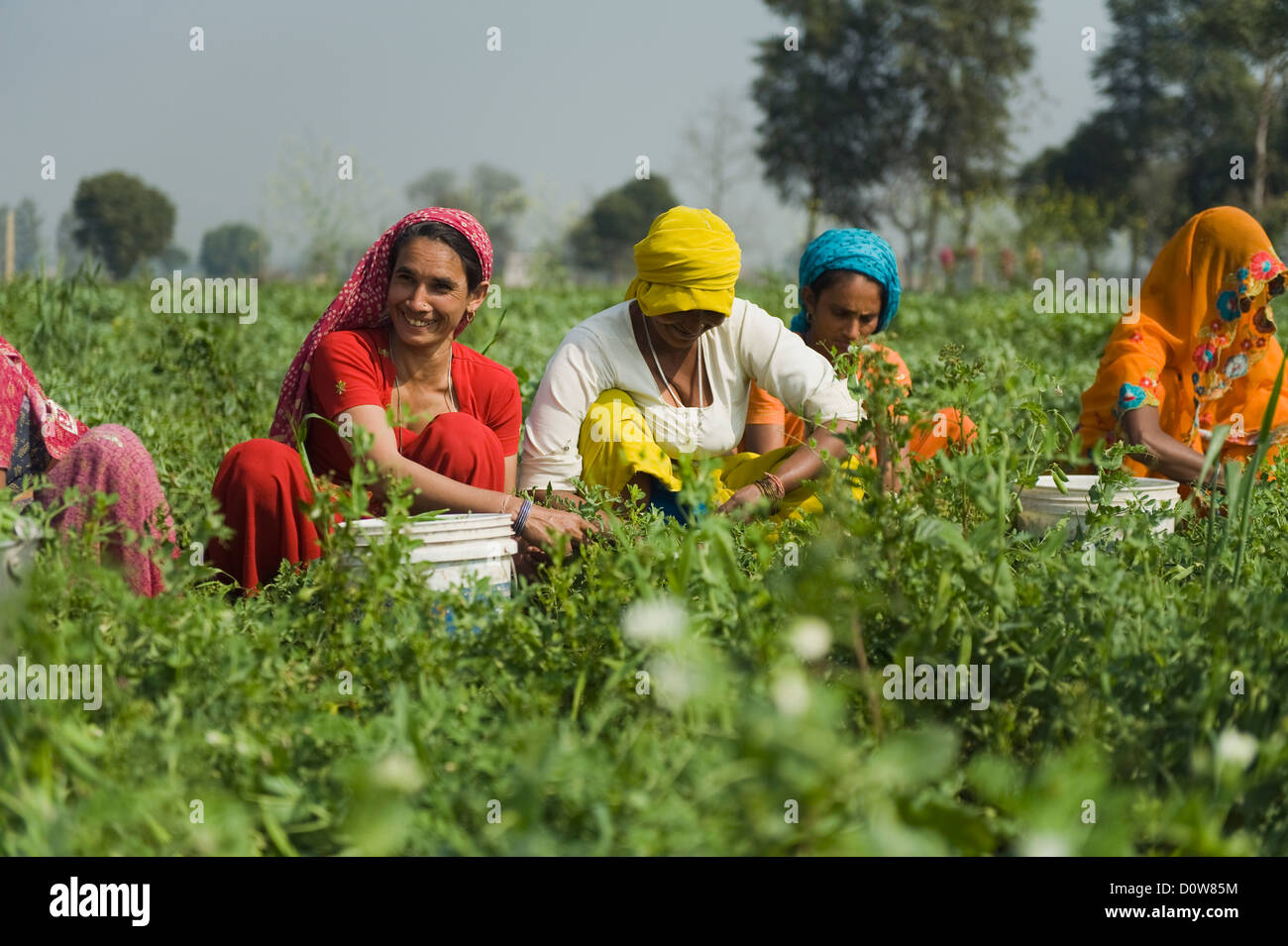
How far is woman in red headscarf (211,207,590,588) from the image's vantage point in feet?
9.25

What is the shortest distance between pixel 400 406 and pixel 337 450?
215mm

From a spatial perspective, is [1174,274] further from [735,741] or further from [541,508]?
[735,741]

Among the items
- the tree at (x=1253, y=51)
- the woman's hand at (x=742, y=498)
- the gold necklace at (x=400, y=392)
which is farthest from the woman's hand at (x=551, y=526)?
the tree at (x=1253, y=51)

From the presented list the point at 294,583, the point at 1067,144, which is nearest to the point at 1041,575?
the point at 294,583

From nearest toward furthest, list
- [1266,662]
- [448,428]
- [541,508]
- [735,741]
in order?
[735,741] < [1266,662] < [541,508] < [448,428]

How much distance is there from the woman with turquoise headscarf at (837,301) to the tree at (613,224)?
70.5 meters

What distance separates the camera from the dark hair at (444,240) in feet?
10.3

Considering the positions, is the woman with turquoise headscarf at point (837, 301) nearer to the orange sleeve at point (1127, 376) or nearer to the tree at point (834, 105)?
the orange sleeve at point (1127, 376)

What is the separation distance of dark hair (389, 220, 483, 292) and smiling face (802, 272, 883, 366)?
126 cm

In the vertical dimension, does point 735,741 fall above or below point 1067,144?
below

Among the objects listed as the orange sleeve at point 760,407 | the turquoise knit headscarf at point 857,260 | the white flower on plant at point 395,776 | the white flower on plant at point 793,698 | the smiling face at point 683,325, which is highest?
the turquoise knit headscarf at point 857,260

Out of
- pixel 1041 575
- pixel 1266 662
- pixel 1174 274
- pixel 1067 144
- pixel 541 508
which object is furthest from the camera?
pixel 1067 144

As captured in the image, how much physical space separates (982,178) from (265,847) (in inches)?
1688
